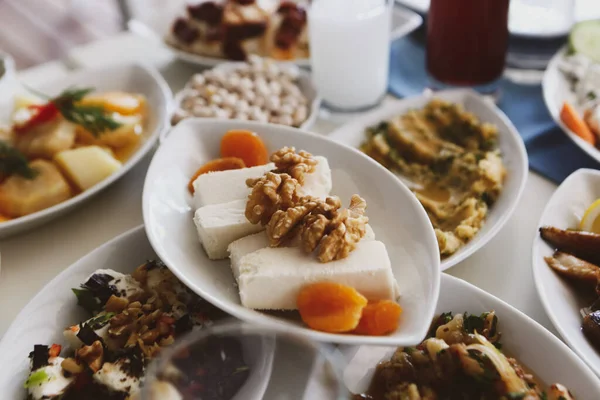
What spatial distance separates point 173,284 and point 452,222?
63 cm

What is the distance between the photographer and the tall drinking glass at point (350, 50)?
64.8 inches

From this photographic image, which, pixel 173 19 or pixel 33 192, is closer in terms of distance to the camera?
pixel 33 192

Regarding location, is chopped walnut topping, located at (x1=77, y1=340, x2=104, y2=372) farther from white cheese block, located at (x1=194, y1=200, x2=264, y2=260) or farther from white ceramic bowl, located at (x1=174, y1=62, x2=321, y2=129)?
white ceramic bowl, located at (x1=174, y1=62, x2=321, y2=129)

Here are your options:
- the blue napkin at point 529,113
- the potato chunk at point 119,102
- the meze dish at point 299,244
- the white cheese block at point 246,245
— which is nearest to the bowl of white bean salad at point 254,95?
the potato chunk at point 119,102

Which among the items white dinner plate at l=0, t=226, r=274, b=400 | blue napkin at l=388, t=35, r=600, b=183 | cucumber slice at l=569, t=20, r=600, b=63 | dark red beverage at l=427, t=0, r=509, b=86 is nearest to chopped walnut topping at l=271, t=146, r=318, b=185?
white dinner plate at l=0, t=226, r=274, b=400

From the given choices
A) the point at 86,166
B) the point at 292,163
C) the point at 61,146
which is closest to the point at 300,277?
the point at 292,163

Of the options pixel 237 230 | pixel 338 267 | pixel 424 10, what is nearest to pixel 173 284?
pixel 237 230

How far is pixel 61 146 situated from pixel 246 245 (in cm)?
73

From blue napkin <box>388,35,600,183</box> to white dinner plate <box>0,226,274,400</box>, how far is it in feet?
3.37

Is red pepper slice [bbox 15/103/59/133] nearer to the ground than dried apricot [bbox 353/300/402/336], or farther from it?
nearer to the ground

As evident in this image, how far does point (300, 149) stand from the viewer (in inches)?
51.2

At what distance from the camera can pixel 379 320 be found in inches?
35.6

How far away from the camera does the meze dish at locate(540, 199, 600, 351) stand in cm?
108

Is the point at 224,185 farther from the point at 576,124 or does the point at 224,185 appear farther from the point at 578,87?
the point at 578,87
